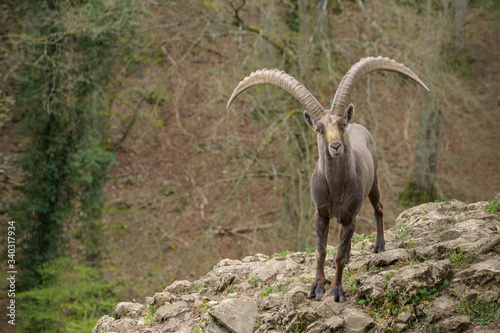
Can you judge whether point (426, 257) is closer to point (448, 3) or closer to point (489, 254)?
point (489, 254)

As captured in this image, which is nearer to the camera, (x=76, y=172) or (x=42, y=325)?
(x=42, y=325)

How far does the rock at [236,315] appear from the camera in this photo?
18.0ft

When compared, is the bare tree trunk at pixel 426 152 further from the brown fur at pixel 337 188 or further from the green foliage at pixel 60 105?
the green foliage at pixel 60 105

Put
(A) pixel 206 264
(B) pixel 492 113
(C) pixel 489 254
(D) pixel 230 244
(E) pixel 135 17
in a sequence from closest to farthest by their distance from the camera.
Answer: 1. (C) pixel 489 254
2. (B) pixel 492 113
3. (A) pixel 206 264
4. (E) pixel 135 17
5. (D) pixel 230 244

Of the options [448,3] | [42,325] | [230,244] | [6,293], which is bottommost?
[42,325]

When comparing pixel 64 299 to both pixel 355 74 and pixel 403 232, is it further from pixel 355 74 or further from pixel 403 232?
pixel 355 74

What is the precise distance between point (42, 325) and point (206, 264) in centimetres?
483

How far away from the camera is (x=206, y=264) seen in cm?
1303

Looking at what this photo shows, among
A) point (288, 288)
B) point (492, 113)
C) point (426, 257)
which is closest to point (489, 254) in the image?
point (426, 257)

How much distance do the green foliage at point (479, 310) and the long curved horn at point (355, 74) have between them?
2302mm

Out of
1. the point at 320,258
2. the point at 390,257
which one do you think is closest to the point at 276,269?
the point at 320,258

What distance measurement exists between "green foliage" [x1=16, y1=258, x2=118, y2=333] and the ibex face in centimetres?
973

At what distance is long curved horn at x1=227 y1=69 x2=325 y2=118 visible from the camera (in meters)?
5.41

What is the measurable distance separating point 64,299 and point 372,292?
10.9 metres
